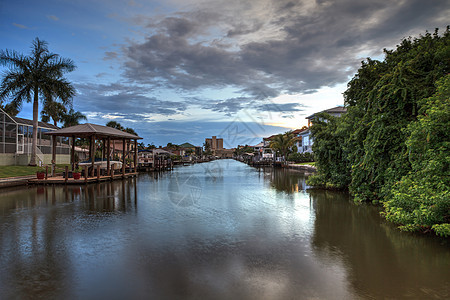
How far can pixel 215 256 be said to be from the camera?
716 centimetres

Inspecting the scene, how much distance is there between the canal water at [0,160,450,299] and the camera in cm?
538

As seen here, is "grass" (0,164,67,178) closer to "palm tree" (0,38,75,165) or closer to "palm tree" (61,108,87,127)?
"palm tree" (0,38,75,165)

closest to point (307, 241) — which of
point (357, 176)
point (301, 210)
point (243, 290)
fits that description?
point (243, 290)

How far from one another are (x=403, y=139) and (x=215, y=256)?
362 inches

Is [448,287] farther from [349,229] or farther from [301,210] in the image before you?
[301,210]

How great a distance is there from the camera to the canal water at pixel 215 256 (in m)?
5.38

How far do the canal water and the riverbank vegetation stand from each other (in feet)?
3.42

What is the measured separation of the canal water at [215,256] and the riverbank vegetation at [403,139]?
3.42 ft

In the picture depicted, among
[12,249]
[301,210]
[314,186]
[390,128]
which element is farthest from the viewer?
[314,186]

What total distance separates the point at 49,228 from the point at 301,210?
408 inches

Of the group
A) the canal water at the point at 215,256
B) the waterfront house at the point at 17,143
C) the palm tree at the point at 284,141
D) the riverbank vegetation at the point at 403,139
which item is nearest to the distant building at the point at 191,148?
the palm tree at the point at 284,141

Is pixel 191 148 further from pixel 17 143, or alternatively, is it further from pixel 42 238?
pixel 42 238

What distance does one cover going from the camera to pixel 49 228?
9805 millimetres

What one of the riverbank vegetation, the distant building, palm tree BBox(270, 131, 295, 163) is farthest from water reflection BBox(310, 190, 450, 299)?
the distant building
